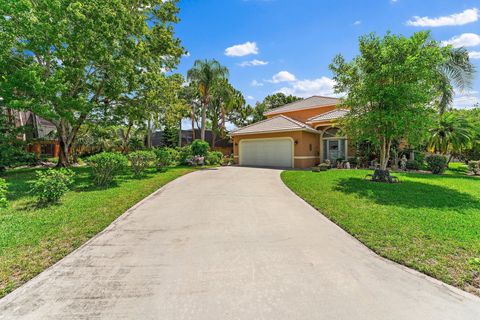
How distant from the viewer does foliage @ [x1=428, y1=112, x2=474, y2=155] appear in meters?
16.2

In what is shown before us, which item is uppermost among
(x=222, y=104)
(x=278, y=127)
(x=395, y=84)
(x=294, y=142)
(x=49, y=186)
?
(x=222, y=104)

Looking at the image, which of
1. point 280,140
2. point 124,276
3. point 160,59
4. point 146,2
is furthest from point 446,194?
point 146,2

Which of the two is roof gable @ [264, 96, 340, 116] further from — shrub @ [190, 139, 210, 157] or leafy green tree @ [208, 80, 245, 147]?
shrub @ [190, 139, 210, 157]

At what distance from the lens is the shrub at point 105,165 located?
9.93 metres

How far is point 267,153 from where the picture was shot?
2062cm

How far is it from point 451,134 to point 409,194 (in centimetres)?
1214

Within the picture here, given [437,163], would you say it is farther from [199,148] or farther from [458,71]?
[199,148]

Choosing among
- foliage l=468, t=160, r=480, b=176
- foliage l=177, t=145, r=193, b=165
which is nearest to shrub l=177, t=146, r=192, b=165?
foliage l=177, t=145, r=193, b=165

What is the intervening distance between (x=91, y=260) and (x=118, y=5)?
565 inches

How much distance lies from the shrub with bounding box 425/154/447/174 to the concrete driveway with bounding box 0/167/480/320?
46.4 feet

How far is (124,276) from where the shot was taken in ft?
11.2

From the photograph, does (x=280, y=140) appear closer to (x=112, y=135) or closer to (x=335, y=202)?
(x=335, y=202)

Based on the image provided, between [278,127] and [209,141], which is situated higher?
[278,127]

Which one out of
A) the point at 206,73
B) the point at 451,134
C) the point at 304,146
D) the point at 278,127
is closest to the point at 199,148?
the point at 278,127
